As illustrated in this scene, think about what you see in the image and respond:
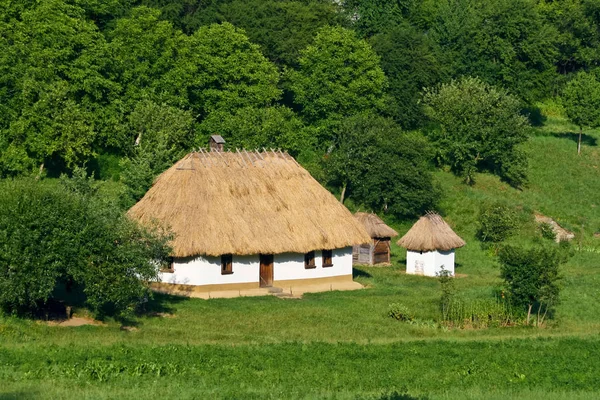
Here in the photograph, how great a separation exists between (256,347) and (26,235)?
28.8 ft

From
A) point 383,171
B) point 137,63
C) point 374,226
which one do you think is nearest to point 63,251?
point 374,226

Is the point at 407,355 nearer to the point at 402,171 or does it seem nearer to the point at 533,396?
the point at 533,396

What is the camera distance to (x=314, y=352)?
118 feet

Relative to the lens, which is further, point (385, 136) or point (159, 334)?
point (385, 136)

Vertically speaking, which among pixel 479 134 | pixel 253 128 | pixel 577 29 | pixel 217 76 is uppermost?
pixel 577 29

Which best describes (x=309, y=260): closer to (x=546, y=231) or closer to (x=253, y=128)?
(x=253, y=128)

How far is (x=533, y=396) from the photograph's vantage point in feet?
101

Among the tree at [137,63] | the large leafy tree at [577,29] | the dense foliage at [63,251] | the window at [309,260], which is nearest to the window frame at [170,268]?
the window at [309,260]

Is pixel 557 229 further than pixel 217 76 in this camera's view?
No

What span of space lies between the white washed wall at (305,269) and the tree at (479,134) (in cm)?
2497

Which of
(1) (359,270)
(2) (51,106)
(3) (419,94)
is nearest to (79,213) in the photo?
(1) (359,270)

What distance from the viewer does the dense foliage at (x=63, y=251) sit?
3759 centimetres

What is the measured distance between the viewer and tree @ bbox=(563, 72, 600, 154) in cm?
8769

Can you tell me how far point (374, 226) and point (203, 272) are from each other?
47.7 ft
